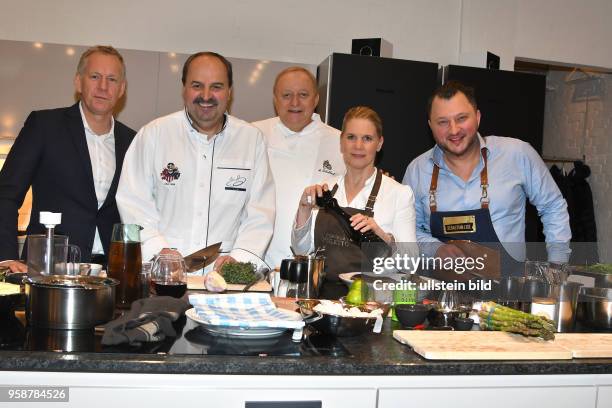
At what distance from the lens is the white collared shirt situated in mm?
3139

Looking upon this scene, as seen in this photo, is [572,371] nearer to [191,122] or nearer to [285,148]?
[191,122]

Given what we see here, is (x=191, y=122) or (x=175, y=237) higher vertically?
(x=191, y=122)

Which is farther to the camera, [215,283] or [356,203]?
[356,203]

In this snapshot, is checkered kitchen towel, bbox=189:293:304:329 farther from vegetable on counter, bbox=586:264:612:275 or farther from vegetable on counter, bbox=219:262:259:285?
vegetable on counter, bbox=586:264:612:275

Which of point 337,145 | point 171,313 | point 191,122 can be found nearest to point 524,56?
point 337,145

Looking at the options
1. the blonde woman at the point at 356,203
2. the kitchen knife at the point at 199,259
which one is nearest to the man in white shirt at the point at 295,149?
the blonde woman at the point at 356,203

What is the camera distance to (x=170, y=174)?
3.07 m

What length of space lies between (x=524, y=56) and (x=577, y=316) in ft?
11.9

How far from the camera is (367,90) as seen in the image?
443 centimetres

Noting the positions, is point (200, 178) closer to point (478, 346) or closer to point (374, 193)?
point (374, 193)

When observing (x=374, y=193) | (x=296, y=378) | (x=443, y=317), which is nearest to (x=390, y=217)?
(x=374, y=193)

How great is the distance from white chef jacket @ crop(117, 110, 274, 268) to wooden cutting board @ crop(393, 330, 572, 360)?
4.61 ft

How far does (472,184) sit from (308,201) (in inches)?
30.6

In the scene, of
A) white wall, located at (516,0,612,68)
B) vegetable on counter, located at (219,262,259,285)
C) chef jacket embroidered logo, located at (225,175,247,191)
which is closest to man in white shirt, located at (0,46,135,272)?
chef jacket embroidered logo, located at (225,175,247,191)
